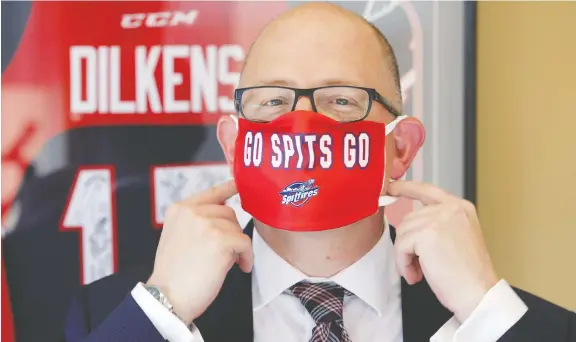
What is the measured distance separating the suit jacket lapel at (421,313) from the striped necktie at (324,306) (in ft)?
0.42

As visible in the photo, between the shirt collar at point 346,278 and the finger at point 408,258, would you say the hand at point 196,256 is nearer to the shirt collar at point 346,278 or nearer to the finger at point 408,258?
the shirt collar at point 346,278

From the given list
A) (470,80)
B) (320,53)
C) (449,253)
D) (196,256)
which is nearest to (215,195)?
(196,256)

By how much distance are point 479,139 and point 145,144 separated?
34.4 inches

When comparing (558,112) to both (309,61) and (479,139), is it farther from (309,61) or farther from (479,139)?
(309,61)

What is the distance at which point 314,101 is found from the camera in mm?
1306

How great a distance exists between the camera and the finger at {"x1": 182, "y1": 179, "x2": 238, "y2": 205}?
4.39ft

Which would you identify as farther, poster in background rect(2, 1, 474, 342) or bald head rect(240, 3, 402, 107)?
poster in background rect(2, 1, 474, 342)

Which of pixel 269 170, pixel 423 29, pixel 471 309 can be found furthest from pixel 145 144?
pixel 471 309

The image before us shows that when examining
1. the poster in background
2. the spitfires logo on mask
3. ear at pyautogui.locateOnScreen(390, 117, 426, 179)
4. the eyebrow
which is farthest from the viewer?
the poster in background

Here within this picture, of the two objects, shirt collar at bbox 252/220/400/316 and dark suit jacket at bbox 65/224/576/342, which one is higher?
shirt collar at bbox 252/220/400/316

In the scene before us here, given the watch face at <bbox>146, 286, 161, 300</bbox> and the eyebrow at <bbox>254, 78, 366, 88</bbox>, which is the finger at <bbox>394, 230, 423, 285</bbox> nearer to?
the eyebrow at <bbox>254, 78, 366, 88</bbox>

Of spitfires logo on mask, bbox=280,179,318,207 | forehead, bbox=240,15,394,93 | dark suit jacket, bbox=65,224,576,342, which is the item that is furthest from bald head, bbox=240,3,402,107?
dark suit jacket, bbox=65,224,576,342

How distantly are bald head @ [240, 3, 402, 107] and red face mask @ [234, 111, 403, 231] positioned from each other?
0.11 metres

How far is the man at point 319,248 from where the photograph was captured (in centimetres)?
123
